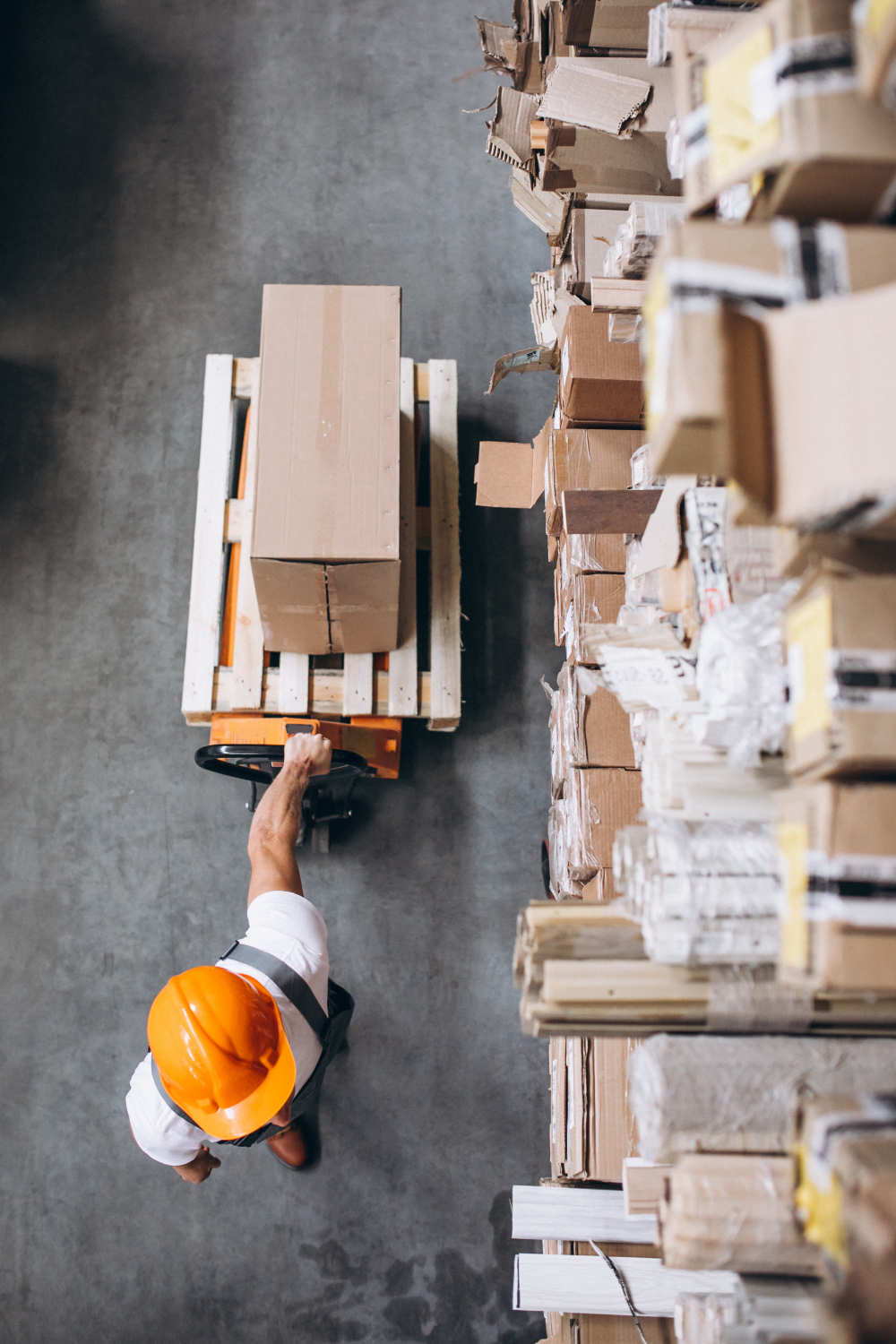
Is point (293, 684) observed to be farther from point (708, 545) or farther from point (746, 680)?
point (746, 680)

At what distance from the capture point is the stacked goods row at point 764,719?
90 cm

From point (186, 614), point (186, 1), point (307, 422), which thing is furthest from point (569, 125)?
point (186, 1)

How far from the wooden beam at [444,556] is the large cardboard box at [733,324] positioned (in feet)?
7.72

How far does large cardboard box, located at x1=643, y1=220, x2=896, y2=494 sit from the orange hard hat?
179 centimetres

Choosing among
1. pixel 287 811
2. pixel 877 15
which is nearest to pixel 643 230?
pixel 877 15

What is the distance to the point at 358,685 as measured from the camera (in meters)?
3.23

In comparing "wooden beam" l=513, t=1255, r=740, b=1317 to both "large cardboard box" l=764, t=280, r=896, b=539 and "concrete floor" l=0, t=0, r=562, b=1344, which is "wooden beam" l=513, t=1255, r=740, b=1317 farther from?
"large cardboard box" l=764, t=280, r=896, b=539

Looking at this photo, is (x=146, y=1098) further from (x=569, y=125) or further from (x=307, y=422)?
(x=569, y=125)

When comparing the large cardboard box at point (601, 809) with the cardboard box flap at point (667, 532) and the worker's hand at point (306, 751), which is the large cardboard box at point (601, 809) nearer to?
the cardboard box flap at point (667, 532)

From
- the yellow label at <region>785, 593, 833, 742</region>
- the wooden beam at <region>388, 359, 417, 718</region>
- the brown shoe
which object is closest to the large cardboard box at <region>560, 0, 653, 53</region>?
the wooden beam at <region>388, 359, 417, 718</region>

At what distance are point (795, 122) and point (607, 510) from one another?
1.53 m

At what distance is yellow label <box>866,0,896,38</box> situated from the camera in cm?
86

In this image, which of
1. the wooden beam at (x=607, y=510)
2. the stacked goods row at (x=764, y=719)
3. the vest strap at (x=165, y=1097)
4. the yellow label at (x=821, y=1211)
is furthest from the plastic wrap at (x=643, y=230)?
the vest strap at (x=165, y=1097)

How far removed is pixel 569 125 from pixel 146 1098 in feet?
11.2
